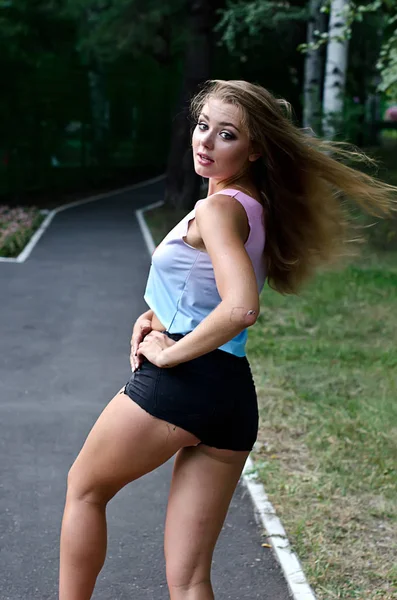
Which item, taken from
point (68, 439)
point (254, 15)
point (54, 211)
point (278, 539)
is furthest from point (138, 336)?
point (54, 211)

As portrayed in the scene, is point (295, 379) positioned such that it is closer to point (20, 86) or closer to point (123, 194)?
Answer: point (20, 86)

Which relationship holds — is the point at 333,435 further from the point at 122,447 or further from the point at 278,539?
the point at 122,447

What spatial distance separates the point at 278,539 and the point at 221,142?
2.41 meters

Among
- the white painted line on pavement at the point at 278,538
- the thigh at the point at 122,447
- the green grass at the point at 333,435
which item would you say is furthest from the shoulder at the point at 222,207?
the white painted line on pavement at the point at 278,538

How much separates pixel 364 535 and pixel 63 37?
72.6 ft

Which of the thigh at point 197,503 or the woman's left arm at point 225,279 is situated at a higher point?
the woman's left arm at point 225,279

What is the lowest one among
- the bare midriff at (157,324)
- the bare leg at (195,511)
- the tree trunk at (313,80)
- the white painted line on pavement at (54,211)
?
the white painted line on pavement at (54,211)

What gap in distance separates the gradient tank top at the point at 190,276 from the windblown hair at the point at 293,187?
10 centimetres

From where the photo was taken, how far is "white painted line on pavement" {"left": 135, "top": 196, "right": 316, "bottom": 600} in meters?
3.90

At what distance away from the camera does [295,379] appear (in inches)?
294

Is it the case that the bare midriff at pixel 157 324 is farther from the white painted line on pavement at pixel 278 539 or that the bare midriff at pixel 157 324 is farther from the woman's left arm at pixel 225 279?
the white painted line on pavement at pixel 278 539

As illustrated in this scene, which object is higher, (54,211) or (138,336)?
(138,336)

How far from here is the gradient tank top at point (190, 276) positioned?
8.57ft

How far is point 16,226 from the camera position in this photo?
58.9 feet
